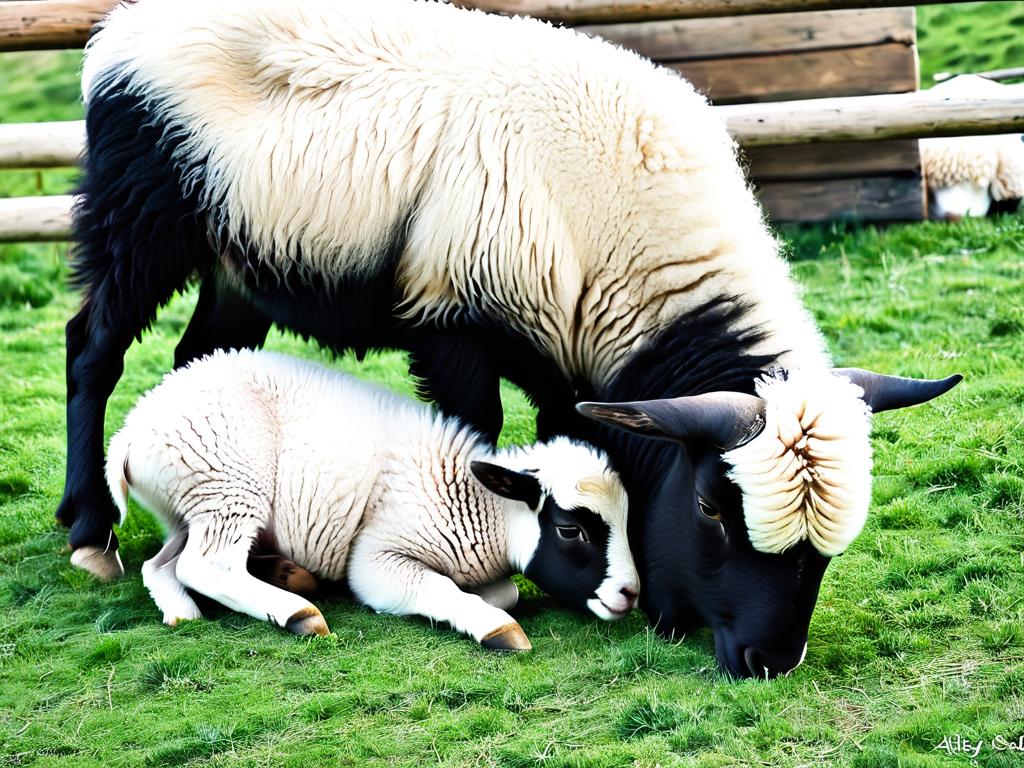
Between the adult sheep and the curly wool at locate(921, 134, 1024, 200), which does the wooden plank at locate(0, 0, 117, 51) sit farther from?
the curly wool at locate(921, 134, 1024, 200)

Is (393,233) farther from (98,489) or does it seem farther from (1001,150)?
(1001,150)

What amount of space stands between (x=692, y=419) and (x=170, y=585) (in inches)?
83.1

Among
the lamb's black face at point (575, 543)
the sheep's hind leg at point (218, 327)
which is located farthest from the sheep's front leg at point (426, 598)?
the sheep's hind leg at point (218, 327)

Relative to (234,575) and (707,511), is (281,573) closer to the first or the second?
(234,575)

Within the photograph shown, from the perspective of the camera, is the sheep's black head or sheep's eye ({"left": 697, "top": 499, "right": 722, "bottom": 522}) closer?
the sheep's black head

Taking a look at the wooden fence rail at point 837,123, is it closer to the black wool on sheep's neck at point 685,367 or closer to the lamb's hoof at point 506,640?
the black wool on sheep's neck at point 685,367

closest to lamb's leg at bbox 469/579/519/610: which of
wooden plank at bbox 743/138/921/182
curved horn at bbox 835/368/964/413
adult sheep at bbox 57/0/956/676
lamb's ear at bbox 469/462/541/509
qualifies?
lamb's ear at bbox 469/462/541/509

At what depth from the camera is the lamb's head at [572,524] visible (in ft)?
14.0

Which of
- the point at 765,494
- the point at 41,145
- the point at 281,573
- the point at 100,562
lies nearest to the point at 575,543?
the point at 765,494

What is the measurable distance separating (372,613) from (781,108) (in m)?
4.16

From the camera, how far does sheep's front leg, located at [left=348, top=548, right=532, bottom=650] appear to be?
4.14 meters

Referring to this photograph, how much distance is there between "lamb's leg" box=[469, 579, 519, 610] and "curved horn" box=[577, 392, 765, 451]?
3.53ft

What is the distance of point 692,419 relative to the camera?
3.77m

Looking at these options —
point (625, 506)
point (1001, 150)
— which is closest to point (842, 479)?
point (625, 506)
